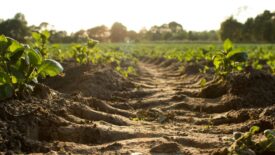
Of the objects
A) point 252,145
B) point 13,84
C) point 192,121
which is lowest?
point 192,121

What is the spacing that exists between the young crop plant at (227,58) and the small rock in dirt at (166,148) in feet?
12.2

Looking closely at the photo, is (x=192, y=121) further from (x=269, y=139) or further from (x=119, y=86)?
A: (x=119, y=86)

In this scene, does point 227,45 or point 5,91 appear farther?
point 227,45

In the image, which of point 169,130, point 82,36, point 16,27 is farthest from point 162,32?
point 169,130

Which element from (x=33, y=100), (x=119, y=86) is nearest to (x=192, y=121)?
(x=33, y=100)

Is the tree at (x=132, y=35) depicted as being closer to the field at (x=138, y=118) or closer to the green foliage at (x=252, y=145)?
the field at (x=138, y=118)

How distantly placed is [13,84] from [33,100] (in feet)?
0.86

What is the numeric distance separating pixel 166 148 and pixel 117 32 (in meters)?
73.2

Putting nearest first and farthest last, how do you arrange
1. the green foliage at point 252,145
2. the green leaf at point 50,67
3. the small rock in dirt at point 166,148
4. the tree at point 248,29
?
the green foliage at point 252,145, the small rock in dirt at point 166,148, the green leaf at point 50,67, the tree at point 248,29

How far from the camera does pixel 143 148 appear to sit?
11.1 feet

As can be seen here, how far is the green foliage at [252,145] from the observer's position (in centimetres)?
265

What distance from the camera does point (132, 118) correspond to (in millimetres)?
4992

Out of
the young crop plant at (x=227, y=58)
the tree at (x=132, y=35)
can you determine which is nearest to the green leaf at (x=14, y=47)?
the young crop plant at (x=227, y=58)

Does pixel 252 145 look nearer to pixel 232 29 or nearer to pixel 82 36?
pixel 82 36
